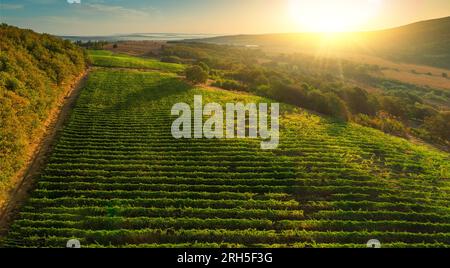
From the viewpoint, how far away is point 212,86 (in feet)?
193

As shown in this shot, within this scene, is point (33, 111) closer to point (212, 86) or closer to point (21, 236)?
point (21, 236)

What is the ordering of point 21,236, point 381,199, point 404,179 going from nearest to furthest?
point 21,236 → point 381,199 → point 404,179

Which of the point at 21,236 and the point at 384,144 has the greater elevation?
the point at 384,144

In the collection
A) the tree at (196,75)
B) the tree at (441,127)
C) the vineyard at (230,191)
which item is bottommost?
the vineyard at (230,191)

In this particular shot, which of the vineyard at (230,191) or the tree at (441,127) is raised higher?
the tree at (441,127)

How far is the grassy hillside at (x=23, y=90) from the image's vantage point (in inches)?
944

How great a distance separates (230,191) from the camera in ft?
76.4

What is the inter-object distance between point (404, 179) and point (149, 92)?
35.2 metres

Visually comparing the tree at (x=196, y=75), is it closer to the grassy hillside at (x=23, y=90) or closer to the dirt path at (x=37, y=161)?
the grassy hillside at (x=23, y=90)

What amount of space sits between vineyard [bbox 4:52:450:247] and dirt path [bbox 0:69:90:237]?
68cm

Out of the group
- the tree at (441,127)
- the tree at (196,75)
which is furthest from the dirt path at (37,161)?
the tree at (441,127)

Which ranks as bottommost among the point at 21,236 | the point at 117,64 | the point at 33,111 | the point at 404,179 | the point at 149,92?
the point at 21,236

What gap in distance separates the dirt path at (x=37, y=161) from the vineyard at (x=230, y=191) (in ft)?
2.22
